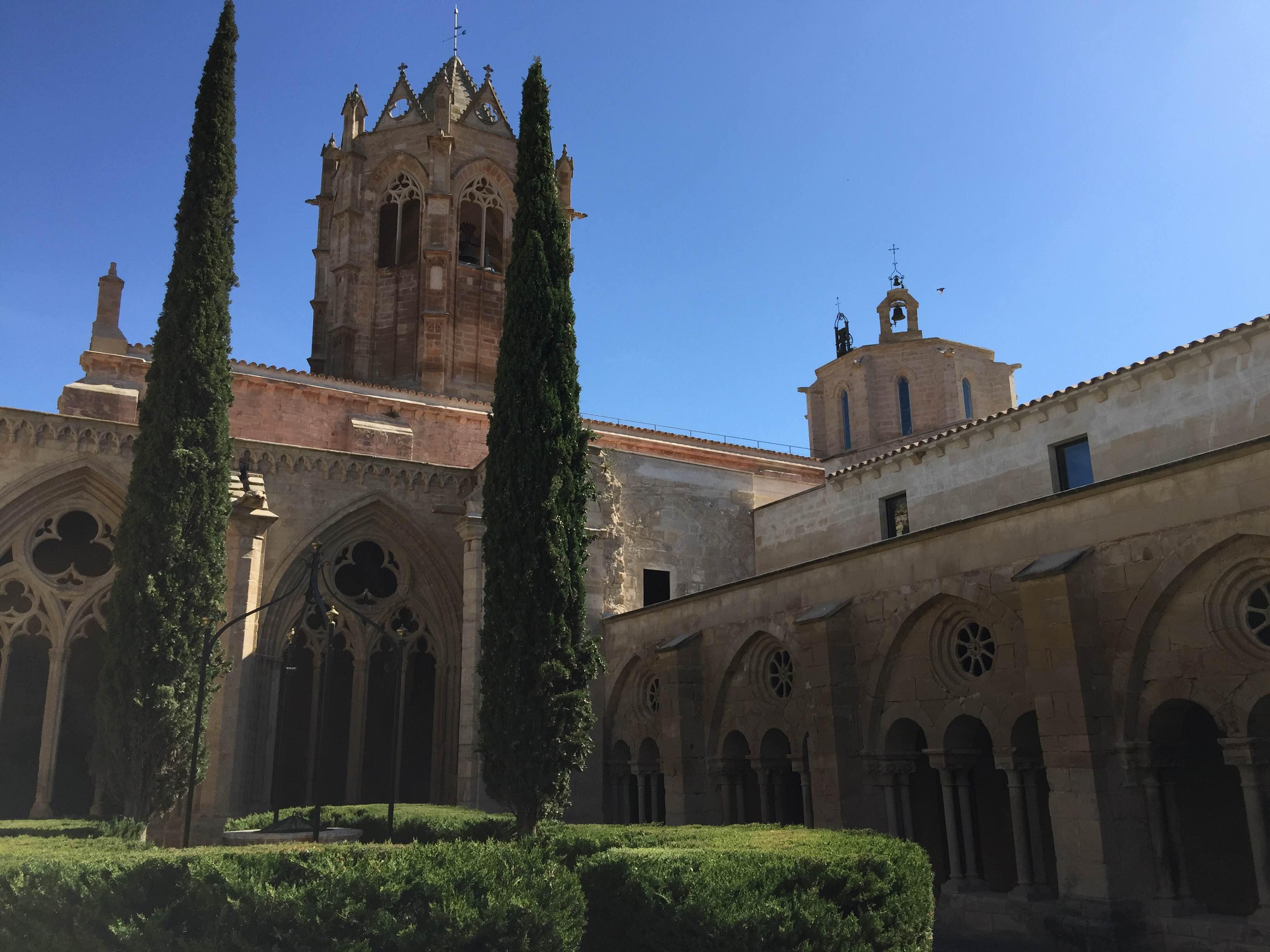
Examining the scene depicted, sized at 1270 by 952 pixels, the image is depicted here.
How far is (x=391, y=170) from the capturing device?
1128 inches

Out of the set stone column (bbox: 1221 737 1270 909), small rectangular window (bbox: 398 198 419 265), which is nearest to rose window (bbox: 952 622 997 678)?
stone column (bbox: 1221 737 1270 909)

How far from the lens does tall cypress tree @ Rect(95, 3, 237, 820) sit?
12.6m

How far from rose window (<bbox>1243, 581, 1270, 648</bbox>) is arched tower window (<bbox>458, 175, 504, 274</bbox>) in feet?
74.3

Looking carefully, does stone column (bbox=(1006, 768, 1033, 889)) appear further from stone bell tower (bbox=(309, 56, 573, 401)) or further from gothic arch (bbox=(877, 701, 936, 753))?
stone bell tower (bbox=(309, 56, 573, 401))

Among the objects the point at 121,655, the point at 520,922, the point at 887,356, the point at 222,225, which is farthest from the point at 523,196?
the point at 887,356

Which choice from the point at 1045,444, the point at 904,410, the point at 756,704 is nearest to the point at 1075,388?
the point at 1045,444

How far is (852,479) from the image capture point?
60.3ft

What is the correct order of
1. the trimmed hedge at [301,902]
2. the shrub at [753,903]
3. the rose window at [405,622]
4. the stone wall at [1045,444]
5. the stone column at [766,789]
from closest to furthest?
the trimmed hedge at [301,902]
the shrub at [753,903]
the stone wall at [1045,444]
the stone column at [766,789]
the rose window at [405,622]

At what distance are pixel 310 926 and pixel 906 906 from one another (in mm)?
4413

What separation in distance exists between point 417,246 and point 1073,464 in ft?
64.4

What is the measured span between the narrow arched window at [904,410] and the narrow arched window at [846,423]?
68.3 inches

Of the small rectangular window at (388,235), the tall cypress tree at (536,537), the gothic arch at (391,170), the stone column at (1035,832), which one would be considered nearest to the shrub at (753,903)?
the stone column at (1035,832)

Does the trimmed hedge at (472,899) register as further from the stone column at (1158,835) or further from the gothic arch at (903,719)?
the gothic arch at (903,719)

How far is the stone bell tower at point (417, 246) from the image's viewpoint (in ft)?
88.9
